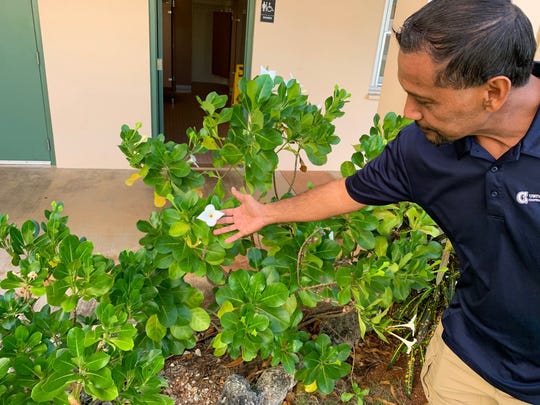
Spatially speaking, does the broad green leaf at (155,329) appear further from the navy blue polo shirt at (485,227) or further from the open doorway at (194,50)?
the open doorway at (194,50)

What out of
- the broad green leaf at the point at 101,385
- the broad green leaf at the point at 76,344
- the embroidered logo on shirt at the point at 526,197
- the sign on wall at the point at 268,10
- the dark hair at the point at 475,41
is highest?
the dark hair at the point at 475,41

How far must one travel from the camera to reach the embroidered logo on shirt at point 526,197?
1.10 meters

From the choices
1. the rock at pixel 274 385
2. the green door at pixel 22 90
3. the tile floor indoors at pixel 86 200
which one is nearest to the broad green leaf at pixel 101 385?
the rock at pixel 274 385

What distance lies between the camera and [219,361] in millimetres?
2150

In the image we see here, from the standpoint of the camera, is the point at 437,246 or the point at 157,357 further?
the point at 437,246

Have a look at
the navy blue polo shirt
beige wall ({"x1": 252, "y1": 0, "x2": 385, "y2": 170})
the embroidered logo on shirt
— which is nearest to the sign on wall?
beige wall ({"x1": 252, "y1": 0, "x2": 385, "y2": 170})

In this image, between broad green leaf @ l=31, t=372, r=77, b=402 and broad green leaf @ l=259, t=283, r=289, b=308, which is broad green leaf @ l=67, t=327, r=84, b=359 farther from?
broad green leaf @ l=259, t=283, r=289, b=308

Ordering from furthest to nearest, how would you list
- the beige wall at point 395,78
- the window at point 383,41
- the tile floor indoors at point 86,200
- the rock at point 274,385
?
the window at point 383,41 → the tile floor indoors at point 86,200 → the beige wall at point 395,78 → the rock at point 274,385

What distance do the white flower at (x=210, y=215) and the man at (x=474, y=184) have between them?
2.9 inches

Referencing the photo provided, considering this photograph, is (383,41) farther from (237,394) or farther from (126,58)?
(237,394)

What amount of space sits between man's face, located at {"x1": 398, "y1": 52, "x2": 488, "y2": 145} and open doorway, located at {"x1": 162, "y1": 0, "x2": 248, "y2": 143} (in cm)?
832

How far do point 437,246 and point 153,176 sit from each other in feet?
4.04

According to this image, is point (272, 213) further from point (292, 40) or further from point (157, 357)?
point (292, 40)

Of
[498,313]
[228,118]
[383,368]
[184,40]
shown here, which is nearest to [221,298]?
[228,118]
